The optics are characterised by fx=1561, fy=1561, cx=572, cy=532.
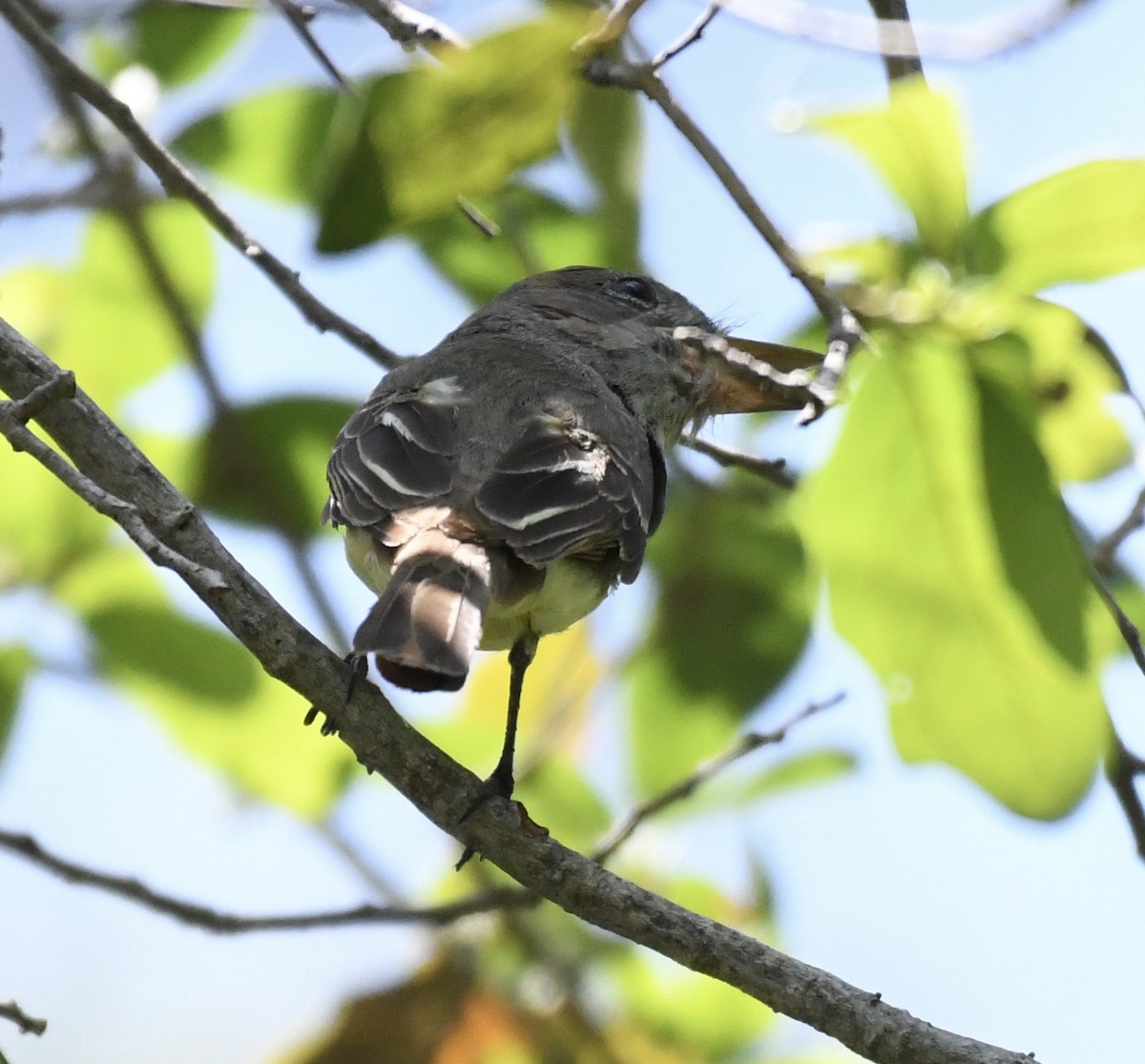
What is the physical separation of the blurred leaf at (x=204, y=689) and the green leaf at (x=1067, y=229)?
6.55ft

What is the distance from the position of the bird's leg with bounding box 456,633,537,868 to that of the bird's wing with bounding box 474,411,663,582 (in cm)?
32

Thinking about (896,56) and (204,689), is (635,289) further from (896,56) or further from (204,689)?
(204,689)

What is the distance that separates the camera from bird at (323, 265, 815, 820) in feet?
10.3

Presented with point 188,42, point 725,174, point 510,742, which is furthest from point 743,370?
A: point 188,42

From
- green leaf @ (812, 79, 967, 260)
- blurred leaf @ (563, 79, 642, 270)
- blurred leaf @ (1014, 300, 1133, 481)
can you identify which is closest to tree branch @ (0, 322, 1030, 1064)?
blurred leaf @ (1014, 300, 1133, 481)

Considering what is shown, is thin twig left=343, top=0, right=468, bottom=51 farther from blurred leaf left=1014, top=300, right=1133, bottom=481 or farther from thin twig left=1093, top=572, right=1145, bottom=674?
thin twig left=1093, top=572, right=1145, bottom=674

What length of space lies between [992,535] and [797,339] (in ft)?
2.51

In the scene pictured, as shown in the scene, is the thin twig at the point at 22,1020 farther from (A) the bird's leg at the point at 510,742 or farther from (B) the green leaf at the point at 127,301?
(B) the green leaf at the point at 127,301

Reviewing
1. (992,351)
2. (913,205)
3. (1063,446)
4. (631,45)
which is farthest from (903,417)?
(631,45)

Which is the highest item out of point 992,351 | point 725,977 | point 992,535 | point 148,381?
point 992,351

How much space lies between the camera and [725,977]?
2826 millimetres

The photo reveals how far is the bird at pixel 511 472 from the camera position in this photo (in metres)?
3.13

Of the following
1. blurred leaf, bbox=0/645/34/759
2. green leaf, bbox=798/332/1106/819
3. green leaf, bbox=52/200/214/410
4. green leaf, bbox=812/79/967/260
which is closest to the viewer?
green leaf, bbox=812/79/967/260

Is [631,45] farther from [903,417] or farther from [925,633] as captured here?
[925,633]
